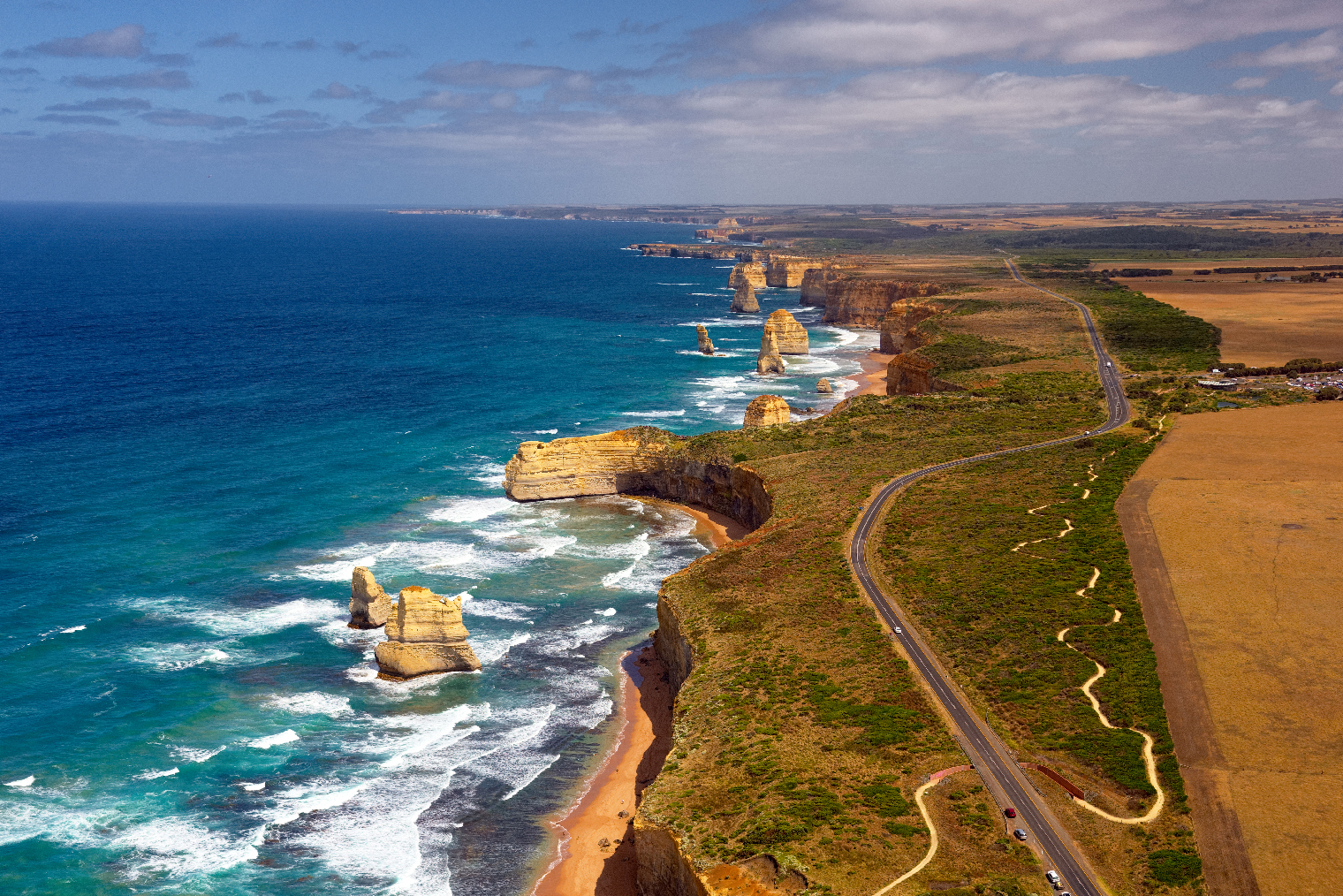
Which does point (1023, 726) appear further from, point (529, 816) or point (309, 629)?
point (309, 629)

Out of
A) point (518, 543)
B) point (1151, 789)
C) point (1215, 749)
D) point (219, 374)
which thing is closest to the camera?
point (1151, 789)

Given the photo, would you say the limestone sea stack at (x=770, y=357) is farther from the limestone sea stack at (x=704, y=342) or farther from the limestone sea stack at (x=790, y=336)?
the limestone sea stack at (x=704, y=342)

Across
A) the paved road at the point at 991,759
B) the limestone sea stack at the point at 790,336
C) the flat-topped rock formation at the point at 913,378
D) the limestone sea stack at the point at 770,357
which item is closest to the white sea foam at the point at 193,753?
the paved road at the point at 991,759

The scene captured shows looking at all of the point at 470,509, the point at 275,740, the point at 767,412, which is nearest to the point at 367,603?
the point at 275,740

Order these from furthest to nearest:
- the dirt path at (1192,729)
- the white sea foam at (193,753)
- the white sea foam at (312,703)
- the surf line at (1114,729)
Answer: the white sea foam at (312,703), the white sea foam at (193,753), the surf line at (1114,729), the dirt path at (1192,729)

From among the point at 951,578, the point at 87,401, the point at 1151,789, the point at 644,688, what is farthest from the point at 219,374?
the point at 1151,789
